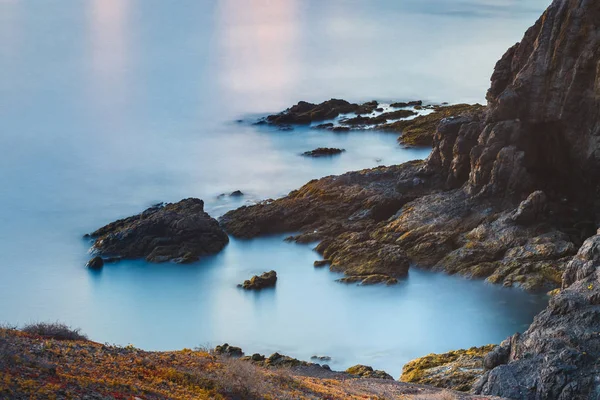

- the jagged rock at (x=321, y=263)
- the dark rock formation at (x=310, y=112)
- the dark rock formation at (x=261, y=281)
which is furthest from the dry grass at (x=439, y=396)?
the dark rock formation at (x=310, y=112)

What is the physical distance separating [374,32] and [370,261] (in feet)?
474

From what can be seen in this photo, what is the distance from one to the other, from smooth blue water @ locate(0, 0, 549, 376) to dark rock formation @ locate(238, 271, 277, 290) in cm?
76

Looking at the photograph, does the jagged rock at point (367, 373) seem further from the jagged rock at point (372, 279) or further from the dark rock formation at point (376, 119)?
the dark rock formation at point (376, 119)

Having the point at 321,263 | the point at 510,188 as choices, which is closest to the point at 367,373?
the point at 321,263

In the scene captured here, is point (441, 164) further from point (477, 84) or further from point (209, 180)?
point (477, 84)

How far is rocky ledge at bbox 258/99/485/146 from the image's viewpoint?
9650 centimetres

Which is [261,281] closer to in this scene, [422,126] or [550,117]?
[550,117]

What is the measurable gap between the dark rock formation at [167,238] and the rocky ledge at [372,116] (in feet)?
110

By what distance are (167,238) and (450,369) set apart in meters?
32.5

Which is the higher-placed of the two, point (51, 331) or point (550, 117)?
point (550, 117)

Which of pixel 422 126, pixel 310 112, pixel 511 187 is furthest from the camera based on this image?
pixel 310 112

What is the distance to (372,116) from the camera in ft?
348

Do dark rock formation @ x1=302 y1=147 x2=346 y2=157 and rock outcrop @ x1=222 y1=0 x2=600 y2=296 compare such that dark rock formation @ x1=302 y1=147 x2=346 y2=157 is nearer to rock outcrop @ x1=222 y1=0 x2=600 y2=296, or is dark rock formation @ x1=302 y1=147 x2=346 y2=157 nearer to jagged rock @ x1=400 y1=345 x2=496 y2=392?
rock outcrop @ x1=222 y1=0 x2=600 y2=296

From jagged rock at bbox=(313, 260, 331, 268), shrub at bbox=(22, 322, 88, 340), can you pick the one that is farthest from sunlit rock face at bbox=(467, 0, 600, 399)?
shrub at bbox=(22, 322, 88, 340)
